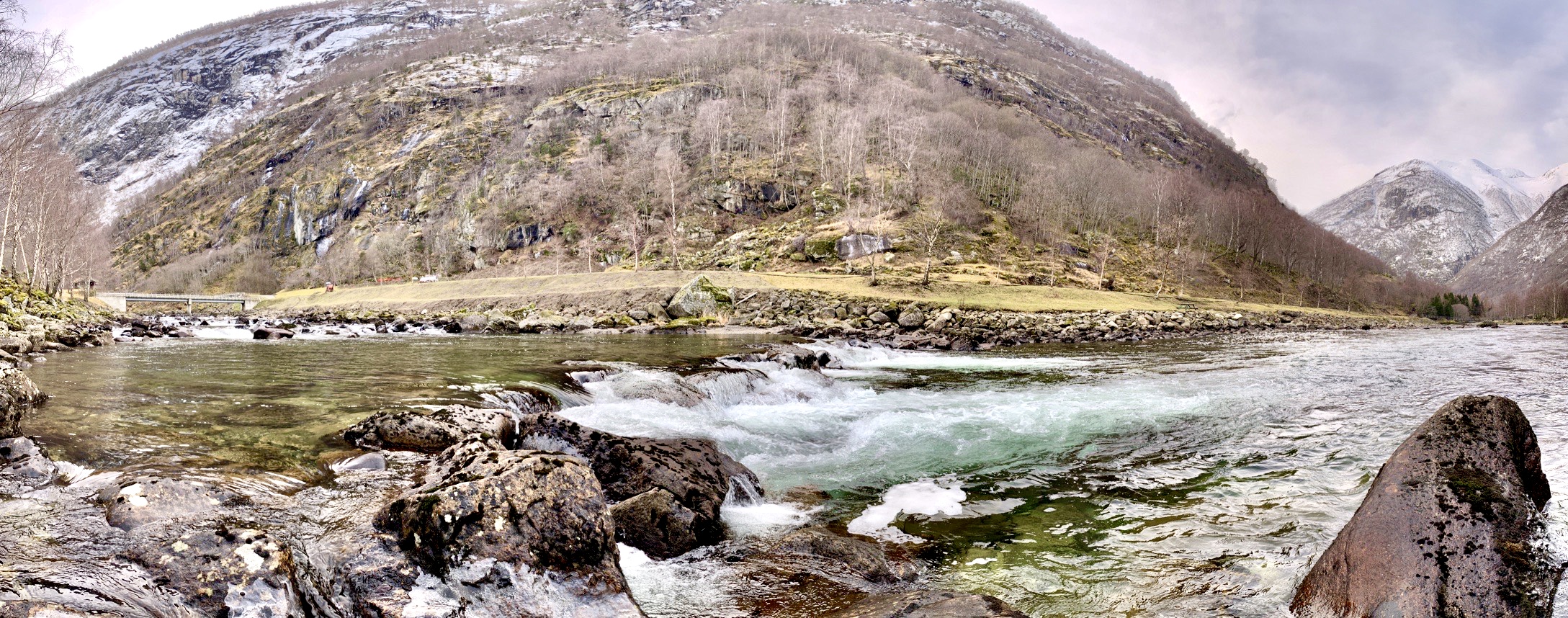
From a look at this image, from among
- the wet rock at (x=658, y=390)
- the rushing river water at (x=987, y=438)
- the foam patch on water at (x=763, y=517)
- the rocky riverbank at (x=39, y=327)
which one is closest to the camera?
the rushing river water at (x=987, y=438)

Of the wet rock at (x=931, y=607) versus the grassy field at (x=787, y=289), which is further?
the grassy field at (x=787, y=289)

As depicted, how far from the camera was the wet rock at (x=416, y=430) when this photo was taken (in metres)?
8.09

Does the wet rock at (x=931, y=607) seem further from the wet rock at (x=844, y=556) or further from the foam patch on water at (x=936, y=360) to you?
the foam patch on water at (x=936, y=360)

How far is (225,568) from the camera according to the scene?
13.2 feet

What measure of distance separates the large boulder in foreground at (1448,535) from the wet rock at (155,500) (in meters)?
8.22

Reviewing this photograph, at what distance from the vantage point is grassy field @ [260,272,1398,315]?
4897cm

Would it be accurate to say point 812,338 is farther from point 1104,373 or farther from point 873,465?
point 873,465

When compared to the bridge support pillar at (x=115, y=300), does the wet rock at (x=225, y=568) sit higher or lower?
higher

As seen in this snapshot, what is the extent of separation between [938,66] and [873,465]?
16001 cm

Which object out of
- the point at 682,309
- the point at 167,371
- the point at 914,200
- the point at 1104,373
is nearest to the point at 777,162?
the point at 914,200

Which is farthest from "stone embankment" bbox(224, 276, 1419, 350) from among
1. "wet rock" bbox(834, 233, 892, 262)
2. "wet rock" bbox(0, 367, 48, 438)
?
"wet rock" bbox(0, 367, 48, 438)

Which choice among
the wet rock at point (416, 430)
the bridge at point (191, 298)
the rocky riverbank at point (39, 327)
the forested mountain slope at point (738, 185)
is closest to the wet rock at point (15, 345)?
the rocky riverbank at point (39, 327)

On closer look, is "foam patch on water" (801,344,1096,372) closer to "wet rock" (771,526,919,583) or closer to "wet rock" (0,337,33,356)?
"wet rock" (771,526,919,583)

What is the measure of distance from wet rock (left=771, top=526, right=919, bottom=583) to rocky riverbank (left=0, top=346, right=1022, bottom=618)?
2 cm
